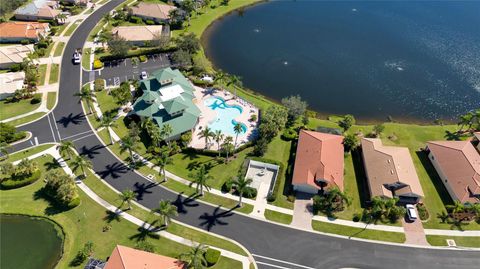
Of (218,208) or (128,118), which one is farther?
(128,118)

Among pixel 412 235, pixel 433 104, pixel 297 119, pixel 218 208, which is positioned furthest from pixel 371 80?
pixel 218 208

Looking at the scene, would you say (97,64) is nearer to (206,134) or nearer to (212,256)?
(206,134)

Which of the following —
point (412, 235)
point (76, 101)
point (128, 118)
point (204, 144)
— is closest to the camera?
point (412, 235)

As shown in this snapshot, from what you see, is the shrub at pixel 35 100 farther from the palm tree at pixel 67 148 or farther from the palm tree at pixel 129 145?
the palm tree at pixel 129 145

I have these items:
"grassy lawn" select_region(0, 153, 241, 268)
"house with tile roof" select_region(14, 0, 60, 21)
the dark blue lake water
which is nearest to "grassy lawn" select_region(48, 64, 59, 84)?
"house with tile roof" select_region(14, 0, 60, 21)

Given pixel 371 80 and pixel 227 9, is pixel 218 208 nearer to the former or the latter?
pixel 371 80

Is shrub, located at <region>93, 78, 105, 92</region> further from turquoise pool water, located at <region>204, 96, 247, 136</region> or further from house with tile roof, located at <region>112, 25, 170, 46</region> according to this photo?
turquoise pool water, located at <region>204, 96, 247, 136</region>
